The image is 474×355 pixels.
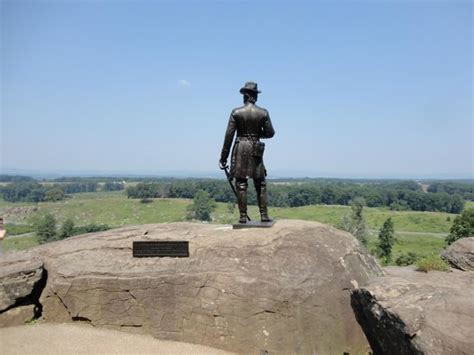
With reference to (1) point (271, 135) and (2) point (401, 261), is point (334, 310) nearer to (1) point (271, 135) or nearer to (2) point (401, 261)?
(1) point (271, 135)

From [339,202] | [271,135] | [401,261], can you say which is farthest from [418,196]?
[271,135]

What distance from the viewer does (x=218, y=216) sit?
278 feet

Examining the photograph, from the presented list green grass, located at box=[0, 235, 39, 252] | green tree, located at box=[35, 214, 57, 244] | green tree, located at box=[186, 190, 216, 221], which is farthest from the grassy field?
green tree, located at box=[35, 214, 57, 244]

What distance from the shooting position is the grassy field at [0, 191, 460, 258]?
7031cm

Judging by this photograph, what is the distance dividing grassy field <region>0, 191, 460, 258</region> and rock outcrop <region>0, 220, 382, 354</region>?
5567 centimetres

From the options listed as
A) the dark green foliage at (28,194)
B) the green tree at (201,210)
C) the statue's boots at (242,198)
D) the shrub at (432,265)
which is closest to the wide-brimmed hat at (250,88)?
the statue's boots at (242,198)

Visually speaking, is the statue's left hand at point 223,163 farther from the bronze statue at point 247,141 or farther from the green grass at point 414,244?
the green grass at point 414,244

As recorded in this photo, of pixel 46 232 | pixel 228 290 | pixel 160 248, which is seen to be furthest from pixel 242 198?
pixel 46 232

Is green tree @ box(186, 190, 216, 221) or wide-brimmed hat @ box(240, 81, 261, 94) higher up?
wide-brimmed hat @ box(240, 81, 261, 94)

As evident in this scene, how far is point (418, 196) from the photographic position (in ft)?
385

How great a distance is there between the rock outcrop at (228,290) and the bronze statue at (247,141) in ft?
4.51

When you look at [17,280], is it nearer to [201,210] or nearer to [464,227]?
[464,227]

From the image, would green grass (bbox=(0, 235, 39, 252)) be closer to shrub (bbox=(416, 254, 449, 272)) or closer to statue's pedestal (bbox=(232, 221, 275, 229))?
statue's pedestal (bbox=(232, 221, 275, 229))

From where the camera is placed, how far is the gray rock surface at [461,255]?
11.1 metres
